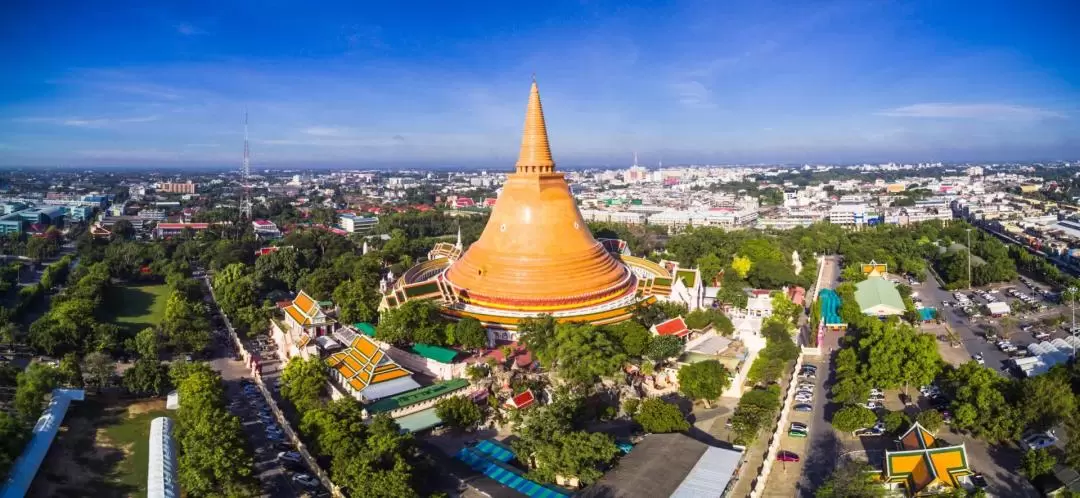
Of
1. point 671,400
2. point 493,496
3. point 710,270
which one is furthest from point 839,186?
point 493,496

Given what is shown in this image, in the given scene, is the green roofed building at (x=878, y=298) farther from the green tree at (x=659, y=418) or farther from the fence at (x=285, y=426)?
the fence at (x=285, y=426)

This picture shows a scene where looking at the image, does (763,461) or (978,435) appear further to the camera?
(978,435)

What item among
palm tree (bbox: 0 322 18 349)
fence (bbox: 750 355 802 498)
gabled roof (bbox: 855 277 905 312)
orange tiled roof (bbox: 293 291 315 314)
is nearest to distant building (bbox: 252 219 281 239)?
palm tree (bbox: 0 322 18 349)

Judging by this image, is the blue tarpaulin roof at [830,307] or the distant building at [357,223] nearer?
the blue tarpaulin roof at [830,307]

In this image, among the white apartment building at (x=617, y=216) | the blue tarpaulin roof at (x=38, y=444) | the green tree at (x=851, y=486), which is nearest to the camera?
the green tree at (x=851, y=486)

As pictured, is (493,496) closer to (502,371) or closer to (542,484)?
(542,484)

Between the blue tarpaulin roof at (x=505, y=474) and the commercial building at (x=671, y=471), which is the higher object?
the commercial building at (x=671, y=471)

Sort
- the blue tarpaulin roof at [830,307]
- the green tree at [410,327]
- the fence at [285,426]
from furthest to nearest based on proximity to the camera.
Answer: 1. the blue tarpaulin roof at [830,307]
2. the green tree at [410,327]
3. the fence at [285,426]

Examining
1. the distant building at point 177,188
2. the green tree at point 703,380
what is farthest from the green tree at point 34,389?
the distant building at point 177,188
